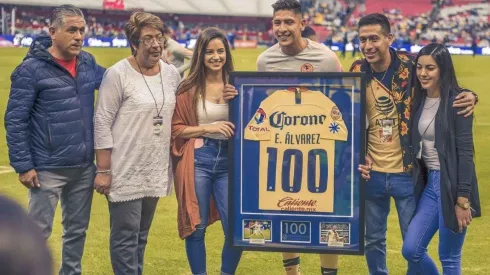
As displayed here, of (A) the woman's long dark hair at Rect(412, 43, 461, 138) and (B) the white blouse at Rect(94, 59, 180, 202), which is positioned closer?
(A) the woman's long dark hair at Rect(412, 43, 461, 138)

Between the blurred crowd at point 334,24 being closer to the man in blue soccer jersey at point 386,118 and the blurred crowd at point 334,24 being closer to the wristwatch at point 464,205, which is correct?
the man in blue soccer jersey at point 386,118

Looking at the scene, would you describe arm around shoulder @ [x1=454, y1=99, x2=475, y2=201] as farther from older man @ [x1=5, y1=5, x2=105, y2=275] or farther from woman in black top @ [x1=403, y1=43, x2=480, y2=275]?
older man @ [x1=5, y1=5, x2=105, y2=275]

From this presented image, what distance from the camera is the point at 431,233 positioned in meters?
4.87

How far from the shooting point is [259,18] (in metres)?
84.6

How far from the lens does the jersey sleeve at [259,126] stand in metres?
5.13

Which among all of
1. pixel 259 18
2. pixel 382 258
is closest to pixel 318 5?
pixel 259 18

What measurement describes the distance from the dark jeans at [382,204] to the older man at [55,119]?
6.45 feet

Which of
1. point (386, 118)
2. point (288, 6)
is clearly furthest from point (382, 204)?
point (288, 6)

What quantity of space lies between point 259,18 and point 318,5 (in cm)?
687

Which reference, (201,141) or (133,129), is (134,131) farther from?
(201,141)

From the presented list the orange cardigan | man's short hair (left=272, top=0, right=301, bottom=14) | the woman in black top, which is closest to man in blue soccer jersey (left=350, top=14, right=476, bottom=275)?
the woman in black top

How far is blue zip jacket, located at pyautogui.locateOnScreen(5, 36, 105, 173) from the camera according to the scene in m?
5.03

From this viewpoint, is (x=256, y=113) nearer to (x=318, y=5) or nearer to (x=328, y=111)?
(x=328, y=111)

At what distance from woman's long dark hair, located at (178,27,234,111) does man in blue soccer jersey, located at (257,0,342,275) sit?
43 cm
